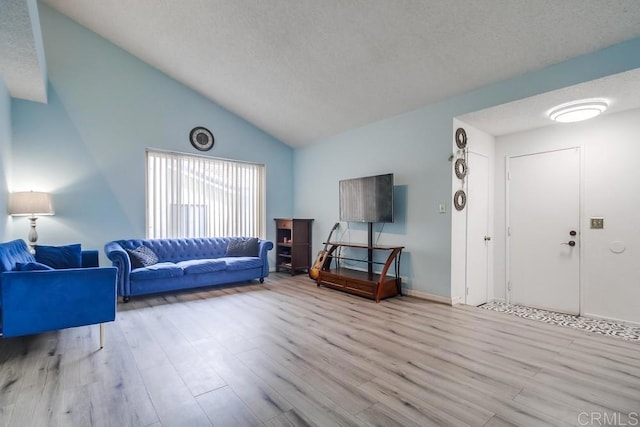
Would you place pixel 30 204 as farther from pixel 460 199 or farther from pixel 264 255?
pixel 460 199

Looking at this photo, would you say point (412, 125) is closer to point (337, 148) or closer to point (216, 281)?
point (337, 148)

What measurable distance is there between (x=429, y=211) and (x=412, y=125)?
1256 millimetres

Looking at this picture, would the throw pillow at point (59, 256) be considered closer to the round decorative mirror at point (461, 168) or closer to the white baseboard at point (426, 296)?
the white baseboard at point (426, 296)

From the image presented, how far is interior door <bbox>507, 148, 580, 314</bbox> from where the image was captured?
12.3ft

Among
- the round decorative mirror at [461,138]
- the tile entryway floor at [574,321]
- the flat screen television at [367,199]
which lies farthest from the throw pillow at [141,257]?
the tile entryway floor at [574,321]

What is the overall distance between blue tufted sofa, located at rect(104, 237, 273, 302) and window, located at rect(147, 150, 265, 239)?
314 mm

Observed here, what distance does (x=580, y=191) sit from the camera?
12.1 ft

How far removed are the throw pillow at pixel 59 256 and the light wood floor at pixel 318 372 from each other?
911 mm

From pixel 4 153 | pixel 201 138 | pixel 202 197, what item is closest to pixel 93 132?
pixel 4 153

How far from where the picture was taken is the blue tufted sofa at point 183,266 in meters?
3.99

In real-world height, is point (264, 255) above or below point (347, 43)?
below

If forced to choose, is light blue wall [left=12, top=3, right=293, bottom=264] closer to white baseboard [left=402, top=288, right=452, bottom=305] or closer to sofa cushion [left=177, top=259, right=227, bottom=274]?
sofa cushion [left=177, top=259, right=227, bottom=274]

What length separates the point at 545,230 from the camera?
3.99 meters

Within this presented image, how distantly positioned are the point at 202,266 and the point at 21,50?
3.07 metres
